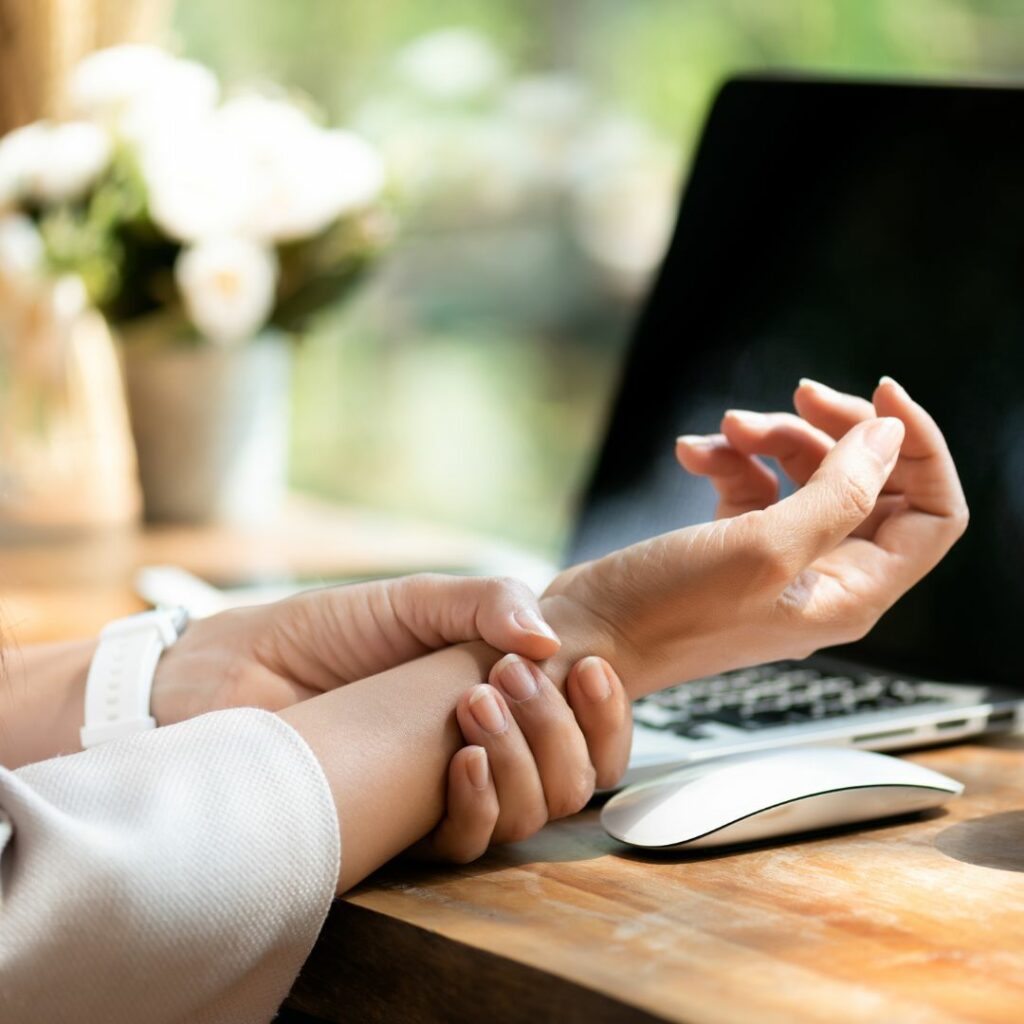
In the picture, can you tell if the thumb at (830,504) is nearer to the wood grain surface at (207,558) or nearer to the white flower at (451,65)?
the wood grain surface at (207,558)

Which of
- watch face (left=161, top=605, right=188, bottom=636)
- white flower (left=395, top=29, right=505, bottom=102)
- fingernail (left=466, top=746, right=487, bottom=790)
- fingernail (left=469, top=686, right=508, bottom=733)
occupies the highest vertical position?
white flower (left=395, top=29, right=505, bottom=102)

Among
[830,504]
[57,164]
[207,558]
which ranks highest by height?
[57,164]

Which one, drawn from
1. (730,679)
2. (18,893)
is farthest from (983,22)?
(18,893)

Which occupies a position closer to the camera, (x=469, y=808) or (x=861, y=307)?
(x=469, y=808)

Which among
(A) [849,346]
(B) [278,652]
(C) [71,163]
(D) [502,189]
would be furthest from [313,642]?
(D) [502,189]

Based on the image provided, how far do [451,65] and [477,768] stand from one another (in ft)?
8.79

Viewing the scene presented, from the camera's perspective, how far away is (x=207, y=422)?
1688 mm

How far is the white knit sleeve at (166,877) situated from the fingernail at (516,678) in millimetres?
101

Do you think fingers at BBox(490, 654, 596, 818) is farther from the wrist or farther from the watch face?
the watch face

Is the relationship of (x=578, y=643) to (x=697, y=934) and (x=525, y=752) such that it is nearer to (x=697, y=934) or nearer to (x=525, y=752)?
(x=525, y=752)

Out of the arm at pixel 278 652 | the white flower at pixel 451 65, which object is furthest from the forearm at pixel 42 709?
the white flower at pixel 451 65

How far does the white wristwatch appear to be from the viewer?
746 millimetres

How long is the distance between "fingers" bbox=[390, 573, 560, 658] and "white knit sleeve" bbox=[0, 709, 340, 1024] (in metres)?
0.12

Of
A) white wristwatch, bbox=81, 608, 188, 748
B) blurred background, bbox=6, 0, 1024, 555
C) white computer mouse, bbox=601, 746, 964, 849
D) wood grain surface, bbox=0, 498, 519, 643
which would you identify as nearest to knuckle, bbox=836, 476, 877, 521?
white computer mouse, bbox=601, 746, 964, 849
